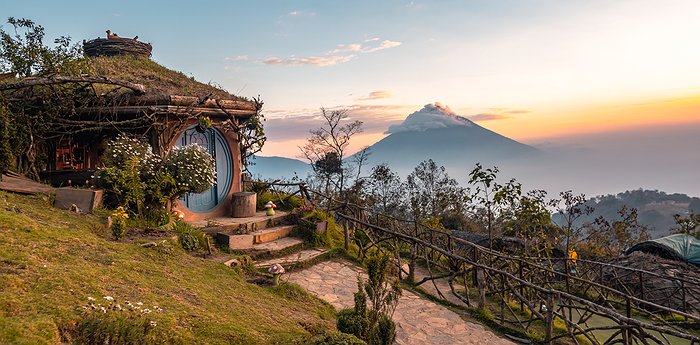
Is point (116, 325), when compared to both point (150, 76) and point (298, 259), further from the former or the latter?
point (150, 76)

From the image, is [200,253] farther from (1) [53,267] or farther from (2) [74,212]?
(1) [53,267]

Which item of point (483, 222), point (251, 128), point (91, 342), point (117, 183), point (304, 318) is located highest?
point (251, 128)

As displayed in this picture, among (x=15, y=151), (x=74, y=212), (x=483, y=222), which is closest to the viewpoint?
(x=74, y=212)

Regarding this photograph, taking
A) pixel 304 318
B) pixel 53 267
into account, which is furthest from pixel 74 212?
pixel 304 318

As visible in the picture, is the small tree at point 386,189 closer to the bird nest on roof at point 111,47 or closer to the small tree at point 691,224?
the small tree at point 691,224

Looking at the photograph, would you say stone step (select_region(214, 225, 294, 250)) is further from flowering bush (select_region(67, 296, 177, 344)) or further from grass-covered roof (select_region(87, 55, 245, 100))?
flowering bush (select_region(67, 296, 177, 344))

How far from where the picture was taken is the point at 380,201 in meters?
26.9

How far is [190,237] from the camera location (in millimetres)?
8188

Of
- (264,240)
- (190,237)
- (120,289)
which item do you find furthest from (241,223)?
(120,289)

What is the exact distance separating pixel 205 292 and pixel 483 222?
21.8 metres

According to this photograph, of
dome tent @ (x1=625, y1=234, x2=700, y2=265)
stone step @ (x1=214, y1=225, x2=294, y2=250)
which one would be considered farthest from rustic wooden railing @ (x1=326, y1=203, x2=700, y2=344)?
dome tent @ (x1=625, y1=234, x2=700, y2=265)

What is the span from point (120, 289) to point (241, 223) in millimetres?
5434

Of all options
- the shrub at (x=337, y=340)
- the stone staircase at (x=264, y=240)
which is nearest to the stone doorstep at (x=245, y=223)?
the stone staircase at (x=264, y=240)

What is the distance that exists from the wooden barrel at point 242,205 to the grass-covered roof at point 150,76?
2766 millimetres
